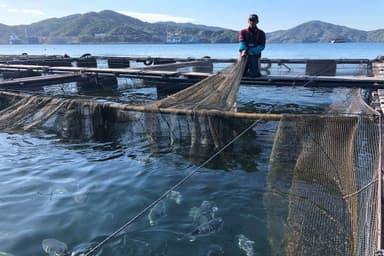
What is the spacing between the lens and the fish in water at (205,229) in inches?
229

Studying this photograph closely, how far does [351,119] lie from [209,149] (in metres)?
3.91

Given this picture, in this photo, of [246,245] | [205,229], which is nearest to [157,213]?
[205,229]

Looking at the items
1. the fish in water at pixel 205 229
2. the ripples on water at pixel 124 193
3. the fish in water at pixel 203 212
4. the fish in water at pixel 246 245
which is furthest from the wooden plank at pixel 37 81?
the fish in water at pixel 246 245

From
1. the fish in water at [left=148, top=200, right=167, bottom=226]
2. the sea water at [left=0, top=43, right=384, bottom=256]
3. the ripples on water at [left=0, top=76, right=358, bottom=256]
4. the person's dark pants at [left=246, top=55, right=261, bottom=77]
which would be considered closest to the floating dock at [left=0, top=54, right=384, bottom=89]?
the person's dark pants at [left=246, top=55, right=261, bottom=77]

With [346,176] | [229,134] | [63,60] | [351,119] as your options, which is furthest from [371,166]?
[63,60]

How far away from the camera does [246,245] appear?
5492mm

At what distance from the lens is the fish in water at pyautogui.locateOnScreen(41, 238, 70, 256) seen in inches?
208

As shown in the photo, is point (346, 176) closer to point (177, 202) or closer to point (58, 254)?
point (177, 202)

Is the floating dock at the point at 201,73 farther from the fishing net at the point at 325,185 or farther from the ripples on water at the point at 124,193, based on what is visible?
the fishing net at the point at 325,185

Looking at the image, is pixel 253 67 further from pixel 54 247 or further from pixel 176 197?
pixel 54 247

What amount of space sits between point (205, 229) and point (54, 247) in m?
2.54

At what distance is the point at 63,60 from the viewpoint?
29.1 m

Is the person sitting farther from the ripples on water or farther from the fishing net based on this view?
the fishing net

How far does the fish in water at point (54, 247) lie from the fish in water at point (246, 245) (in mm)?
2821
